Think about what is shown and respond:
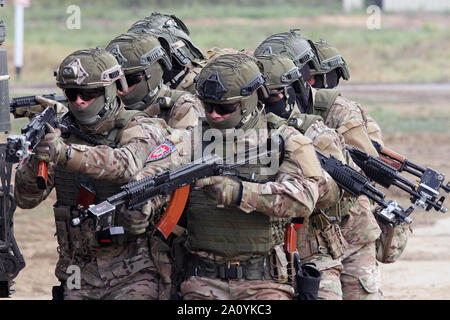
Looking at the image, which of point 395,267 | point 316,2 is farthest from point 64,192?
point 316,2

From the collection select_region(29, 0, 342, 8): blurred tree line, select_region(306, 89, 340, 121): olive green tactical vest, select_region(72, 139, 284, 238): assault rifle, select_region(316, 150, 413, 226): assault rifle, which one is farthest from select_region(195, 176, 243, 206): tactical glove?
select_region(29, 0, 342, 8): blurred tree line

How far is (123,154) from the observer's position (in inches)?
317

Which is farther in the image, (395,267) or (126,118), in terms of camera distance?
(395,267)

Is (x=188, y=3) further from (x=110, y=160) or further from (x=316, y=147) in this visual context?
(x=110, y=160)

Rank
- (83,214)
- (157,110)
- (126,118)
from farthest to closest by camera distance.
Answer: (157,110) < (126,118) < (83,214)

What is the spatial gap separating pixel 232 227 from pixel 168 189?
0.61 meters

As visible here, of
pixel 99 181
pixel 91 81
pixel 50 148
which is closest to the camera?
pixel 50 148

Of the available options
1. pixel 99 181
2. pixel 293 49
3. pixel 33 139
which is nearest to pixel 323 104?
pixel 293 49

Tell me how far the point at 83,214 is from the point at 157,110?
232 centimetres

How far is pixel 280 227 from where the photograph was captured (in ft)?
26.1

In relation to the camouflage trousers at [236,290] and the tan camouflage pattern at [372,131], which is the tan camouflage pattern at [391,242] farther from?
the camouflage trousers at [236,290]

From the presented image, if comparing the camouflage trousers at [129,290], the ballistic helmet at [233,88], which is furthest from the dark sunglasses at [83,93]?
the camouflage trousers at [129,290]

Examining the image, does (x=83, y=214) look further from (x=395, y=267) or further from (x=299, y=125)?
(x=395, y=267)

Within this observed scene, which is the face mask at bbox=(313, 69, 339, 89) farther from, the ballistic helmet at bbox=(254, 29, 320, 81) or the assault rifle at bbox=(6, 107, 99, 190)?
the assault rifle at bbox=(6, 107, 99, 190)
